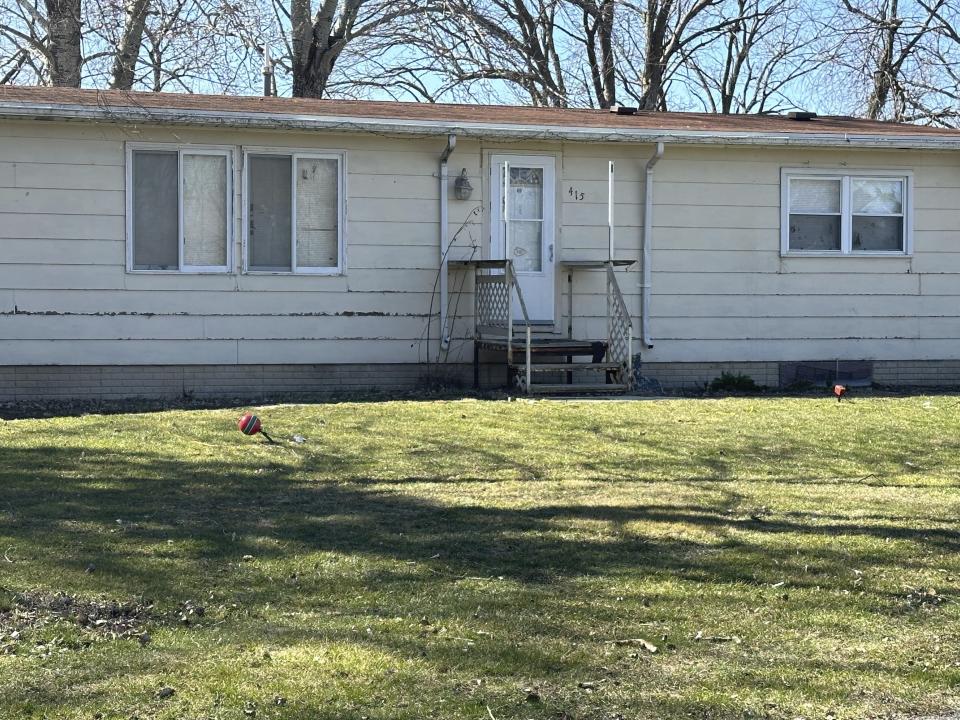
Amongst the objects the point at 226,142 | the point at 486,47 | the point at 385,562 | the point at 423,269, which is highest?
the point at 486,47

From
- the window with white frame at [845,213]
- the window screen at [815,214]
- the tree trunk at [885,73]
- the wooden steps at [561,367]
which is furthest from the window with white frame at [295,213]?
the tree trunk at [885,73]

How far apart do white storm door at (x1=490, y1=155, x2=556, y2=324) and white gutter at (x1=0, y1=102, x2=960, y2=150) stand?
564 mm

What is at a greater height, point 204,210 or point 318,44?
point 318,44

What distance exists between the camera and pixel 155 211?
12.9m

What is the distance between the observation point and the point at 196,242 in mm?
12961

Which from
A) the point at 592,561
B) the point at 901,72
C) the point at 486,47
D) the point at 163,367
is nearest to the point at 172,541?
the point at 592,561

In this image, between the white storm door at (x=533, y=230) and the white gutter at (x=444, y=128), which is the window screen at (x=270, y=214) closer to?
the white gutter at (x=444, y=128)

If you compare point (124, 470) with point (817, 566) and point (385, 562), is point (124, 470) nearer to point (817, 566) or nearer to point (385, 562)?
point (385, 562)

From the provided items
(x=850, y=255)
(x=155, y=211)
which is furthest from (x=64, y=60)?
(x=850, y=255)

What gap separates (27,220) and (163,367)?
79.8 inches

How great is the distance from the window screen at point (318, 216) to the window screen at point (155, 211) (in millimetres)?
1322

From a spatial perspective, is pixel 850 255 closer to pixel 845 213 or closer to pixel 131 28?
pixel 845 213

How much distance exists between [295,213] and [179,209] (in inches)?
47.8

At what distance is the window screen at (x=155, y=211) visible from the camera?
42.0ft
